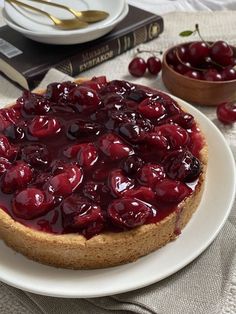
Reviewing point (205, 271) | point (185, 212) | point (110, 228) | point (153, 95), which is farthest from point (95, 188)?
point (153, 95)

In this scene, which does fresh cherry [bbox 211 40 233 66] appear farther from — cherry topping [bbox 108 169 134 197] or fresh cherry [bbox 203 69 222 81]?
cherry topping [bbox 108 169 134 197]

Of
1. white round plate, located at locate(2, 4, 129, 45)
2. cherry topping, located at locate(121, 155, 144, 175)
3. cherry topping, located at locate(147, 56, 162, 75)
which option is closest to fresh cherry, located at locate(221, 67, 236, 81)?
cherry topping, located at locate(147, 56, 162, 75)

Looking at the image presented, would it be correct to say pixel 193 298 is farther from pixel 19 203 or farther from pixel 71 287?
pixel 19 203

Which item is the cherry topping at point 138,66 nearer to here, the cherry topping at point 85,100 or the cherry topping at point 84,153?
the cherry topping at point 85,100

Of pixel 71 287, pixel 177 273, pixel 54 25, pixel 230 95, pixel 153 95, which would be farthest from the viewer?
pixel 54 25

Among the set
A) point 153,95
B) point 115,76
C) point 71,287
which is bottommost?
point 115,76

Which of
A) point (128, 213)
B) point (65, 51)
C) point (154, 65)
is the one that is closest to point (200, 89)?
point (154, 65)
